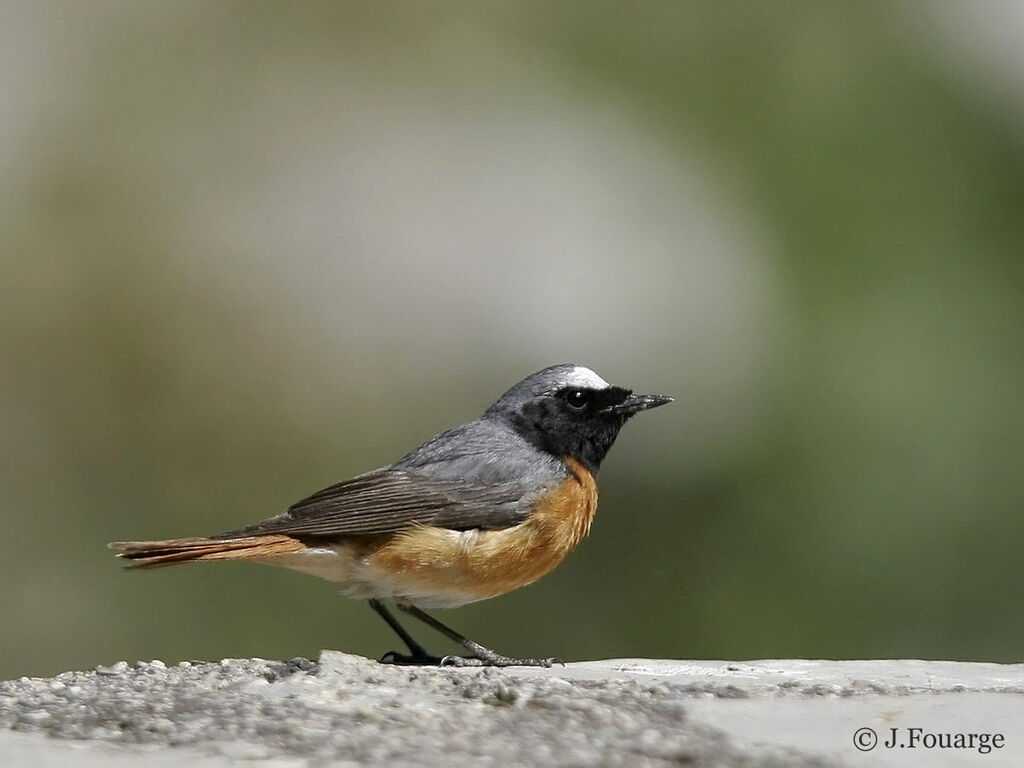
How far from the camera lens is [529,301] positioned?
9.99 meters

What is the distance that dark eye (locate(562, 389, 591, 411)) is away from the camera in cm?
650

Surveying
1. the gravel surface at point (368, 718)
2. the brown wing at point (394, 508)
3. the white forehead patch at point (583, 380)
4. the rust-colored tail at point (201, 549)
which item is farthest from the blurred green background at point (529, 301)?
the gravel surface at point (368, 718)

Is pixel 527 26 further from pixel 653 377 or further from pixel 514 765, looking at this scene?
pixel 514 765

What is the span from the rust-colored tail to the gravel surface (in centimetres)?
77

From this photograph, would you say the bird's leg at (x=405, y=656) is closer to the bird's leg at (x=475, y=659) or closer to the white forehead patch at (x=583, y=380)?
the bird's leg at (x=475, y=659)

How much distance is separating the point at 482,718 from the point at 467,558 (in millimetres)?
2035

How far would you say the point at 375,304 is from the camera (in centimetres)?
1001

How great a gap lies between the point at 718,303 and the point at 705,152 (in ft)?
4.91

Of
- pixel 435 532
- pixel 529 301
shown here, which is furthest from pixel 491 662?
pixel 529 301

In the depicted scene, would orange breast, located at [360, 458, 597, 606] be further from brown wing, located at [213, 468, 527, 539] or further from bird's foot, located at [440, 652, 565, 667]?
bird's foot, located at [440, 652, 565, 667]

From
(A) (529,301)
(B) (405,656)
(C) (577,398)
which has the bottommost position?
(B) (405,656)

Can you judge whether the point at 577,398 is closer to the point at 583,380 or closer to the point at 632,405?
the point at 583,380

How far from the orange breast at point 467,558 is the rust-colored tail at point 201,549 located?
1.18 feet

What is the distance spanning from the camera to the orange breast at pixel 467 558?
583cm
